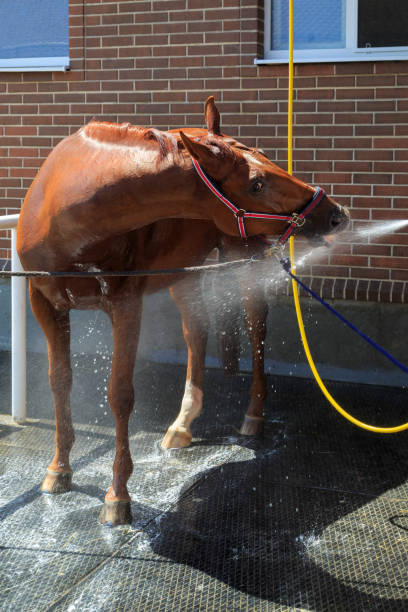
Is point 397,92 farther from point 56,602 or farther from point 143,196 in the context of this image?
point 56,602

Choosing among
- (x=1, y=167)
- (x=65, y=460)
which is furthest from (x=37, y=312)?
(x=1, y=167)

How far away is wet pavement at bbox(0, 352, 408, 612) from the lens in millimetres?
3064

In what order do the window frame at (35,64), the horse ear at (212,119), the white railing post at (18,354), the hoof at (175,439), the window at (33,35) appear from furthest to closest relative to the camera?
the window at (33,35), the window frame at (35,64), the white railing post at (18,354), the hoof at (175,439), the horse ear at (212,119)

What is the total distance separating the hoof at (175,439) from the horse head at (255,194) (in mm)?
1725

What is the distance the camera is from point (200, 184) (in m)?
3.24

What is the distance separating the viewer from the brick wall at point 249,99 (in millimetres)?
5906

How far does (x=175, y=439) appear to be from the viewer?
15.3ft

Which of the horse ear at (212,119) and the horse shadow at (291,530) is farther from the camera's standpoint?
the horse ear at (212,119)

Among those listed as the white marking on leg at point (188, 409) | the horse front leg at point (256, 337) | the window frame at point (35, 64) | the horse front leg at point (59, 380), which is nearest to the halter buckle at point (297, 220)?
the horse front leg at point (59, 380)

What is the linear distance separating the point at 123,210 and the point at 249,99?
127 inches

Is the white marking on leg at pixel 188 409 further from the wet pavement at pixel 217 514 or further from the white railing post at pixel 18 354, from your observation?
the white railing post at pixel 18 354

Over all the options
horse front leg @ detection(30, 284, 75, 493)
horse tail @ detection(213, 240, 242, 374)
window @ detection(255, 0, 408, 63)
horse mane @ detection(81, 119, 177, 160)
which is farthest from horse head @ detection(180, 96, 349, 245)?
window @ detection(255, 0, 408, 63)

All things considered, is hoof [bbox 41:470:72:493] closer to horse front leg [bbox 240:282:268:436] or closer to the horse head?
horse front leg [bbox 240:282:268:436]

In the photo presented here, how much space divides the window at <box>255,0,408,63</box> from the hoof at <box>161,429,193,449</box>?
3.16m
